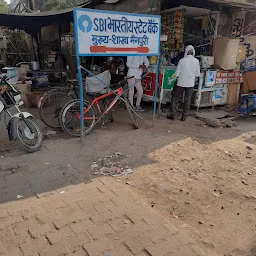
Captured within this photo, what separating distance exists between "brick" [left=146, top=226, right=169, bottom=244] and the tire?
2.62 m

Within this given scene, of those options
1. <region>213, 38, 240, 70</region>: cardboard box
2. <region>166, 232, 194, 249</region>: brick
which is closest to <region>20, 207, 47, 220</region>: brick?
<region>166, 232, 194, 249</region>: brick

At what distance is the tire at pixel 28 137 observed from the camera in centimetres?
429

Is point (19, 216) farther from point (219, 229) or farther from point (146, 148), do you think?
point (146, 148)

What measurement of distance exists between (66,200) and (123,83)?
3.51 meters

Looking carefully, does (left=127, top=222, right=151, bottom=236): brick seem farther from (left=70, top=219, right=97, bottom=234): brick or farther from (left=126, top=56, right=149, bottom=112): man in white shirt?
(left=126, top=56, right=149, bottom=112): man in white shirt

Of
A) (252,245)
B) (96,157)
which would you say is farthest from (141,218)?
(96,157)

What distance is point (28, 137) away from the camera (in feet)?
14.8

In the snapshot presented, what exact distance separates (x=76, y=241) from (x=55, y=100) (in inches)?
143

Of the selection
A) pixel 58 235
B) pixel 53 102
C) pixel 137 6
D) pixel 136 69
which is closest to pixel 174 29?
pixel 137 6

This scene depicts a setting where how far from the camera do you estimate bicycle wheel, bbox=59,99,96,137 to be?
197 inches

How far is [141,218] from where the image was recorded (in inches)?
113

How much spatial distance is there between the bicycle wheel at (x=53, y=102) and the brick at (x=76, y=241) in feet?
11.1

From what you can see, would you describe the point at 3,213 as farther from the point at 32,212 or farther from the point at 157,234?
the point at 157,234

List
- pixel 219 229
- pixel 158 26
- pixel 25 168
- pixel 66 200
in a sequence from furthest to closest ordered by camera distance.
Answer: pixel 158 26 < pixel 25 168 < pixel 66 200 < pixel 219 229
